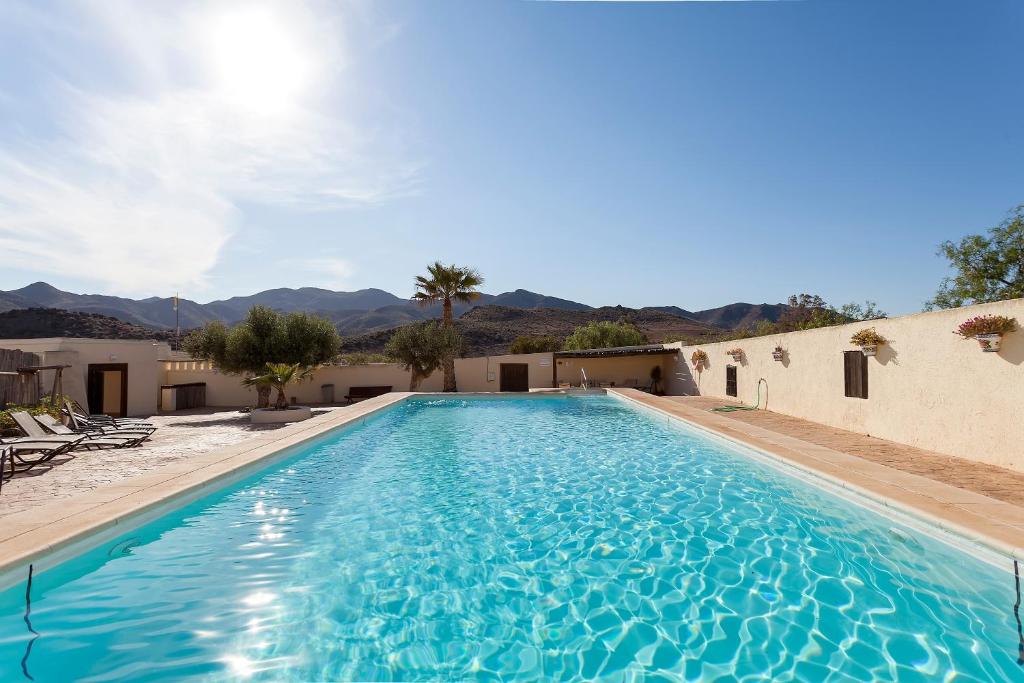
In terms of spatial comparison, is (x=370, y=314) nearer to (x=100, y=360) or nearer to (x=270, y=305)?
(x=270, y=305)

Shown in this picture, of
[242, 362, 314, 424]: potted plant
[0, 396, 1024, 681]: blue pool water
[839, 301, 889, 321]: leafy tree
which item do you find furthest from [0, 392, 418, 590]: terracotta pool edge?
[839, 301, 889, 321]: leafy tree

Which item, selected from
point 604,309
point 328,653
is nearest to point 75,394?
point 328,653

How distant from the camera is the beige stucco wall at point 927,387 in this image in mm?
5594

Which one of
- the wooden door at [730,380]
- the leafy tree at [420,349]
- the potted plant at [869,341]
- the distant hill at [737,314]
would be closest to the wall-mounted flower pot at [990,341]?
the potted plant at [869,341]

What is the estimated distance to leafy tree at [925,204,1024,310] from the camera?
58.8 feet

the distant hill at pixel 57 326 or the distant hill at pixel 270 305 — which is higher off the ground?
the distant hill at pixel 270 305

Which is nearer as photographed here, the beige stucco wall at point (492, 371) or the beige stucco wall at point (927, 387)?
the beige stucco wall at point (927, 387)

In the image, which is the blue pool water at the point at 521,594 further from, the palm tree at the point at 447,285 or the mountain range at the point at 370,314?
the mountain range at the point at 370,314

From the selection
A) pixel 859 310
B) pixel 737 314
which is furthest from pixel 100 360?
pixel 737 314

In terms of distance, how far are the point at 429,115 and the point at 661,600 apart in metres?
12.2

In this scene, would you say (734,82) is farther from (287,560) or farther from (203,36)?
(287,560)

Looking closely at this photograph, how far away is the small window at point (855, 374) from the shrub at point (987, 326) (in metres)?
2.46

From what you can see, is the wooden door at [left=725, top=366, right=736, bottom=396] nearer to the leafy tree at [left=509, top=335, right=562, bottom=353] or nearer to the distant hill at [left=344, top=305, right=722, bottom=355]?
the leafy tree at [left=509, top=335, right=562, bottom=353]

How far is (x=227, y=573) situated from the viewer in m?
3.63
